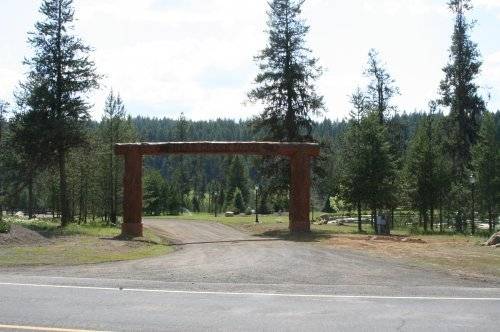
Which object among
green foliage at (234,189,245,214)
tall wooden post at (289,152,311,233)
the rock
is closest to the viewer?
the rock

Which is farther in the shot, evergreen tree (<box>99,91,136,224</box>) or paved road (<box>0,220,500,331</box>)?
evergreen tree (<box>99,91,136,224</box>)

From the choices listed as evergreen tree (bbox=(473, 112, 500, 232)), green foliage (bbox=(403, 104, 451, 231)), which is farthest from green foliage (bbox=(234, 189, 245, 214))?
evergreen tree (bbox=(473, 112, 500, 232))

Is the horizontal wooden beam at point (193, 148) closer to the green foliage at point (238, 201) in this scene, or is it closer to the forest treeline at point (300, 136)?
the forest treeline at point (300, 136)

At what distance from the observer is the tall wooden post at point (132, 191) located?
86.6 ft

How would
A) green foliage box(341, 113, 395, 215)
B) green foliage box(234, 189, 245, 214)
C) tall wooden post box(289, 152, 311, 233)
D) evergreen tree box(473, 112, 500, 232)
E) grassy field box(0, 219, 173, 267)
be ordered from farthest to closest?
green foliage box(234, 189, 245, 214), evergreen tree box(473, 112, 500, 232), green foliage box(341, 113, 395, 215), tall wooden post box(289, 152, 311, 233), grassy field box(0, 219, 173, 267)

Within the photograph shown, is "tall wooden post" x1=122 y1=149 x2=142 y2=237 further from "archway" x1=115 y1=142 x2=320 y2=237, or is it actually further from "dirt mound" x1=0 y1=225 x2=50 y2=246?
"dirt mound" x1=0 y1=225 x2=50 y2=246

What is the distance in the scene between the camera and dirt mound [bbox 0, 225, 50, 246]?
66.3ft

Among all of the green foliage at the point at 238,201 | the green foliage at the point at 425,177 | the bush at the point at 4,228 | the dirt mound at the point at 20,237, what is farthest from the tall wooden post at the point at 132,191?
the green foliage at the point at 238,201

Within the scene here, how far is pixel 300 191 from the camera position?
27.8 m

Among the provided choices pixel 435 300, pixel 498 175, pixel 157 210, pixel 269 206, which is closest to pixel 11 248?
pixel 435 300

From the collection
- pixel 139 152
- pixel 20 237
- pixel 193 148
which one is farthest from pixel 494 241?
pixel 20 237

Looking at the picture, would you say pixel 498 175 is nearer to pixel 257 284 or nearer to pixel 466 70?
pixel 466 70

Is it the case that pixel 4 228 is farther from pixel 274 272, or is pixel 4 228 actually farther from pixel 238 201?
pixel 238 201

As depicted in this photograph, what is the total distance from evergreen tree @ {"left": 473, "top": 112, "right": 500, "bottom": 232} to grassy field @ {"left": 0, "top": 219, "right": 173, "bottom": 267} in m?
21.9
